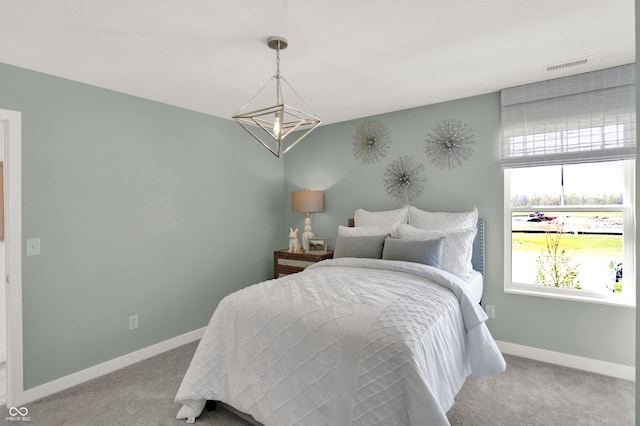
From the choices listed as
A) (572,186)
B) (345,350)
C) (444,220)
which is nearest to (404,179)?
(444,220)

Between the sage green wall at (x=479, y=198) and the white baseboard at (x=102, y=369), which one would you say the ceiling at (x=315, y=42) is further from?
the white baseboard at (x=102, y=369)

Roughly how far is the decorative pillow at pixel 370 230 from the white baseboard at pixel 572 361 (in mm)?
1452

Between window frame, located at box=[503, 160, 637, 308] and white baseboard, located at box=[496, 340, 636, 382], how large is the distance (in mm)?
486

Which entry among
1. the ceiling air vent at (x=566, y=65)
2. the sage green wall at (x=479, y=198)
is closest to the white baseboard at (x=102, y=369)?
the sage green wall at (x=479, y=198)

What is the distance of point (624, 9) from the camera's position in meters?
1.90

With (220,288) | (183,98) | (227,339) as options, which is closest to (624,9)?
(227,339)

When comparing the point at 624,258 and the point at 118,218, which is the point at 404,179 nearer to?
the point at 624,258

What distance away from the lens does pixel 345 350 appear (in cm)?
170

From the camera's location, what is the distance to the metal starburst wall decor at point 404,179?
146 inches

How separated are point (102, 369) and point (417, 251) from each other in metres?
2.83

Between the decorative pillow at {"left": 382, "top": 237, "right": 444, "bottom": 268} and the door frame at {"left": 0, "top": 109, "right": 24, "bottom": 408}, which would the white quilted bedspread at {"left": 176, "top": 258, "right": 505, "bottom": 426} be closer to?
the decorative pillow at {"left": 382, "top": 237, "right": 444, "bottom": 268}

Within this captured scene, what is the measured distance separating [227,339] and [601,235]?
3.10 m

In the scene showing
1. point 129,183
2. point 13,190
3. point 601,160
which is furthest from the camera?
point 129,183

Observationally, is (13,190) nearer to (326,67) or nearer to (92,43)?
(92,43)
